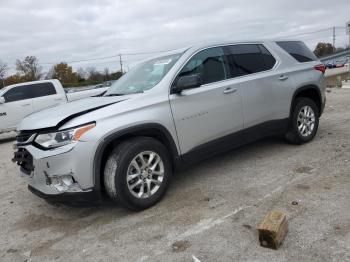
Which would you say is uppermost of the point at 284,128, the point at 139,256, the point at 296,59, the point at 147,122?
the point at 296,59

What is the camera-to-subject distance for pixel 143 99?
437 centimetres

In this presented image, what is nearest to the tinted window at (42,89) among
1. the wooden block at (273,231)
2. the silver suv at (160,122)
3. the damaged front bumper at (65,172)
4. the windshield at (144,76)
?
the windshield at (144,76)

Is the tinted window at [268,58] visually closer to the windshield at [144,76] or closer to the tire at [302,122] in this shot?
the tire at [302,122]

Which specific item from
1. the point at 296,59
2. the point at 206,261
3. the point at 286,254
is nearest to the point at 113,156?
the point at 206,261

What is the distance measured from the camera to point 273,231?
3131 mm

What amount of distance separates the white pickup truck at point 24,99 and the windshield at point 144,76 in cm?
650

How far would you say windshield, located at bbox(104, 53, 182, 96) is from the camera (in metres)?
4.78

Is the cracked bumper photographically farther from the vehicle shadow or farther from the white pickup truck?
the white pickup truck

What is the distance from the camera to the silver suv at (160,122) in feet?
13.0

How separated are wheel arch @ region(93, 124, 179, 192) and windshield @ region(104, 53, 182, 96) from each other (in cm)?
56

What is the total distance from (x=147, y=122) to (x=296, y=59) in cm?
323

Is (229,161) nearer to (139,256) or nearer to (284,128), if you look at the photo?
(284,128)

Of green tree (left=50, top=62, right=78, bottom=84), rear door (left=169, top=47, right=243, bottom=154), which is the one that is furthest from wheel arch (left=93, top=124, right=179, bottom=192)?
green tree (left=50, top=62, right=78, bottom=84)

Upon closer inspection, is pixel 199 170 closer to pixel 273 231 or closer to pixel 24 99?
pixel 273 231
